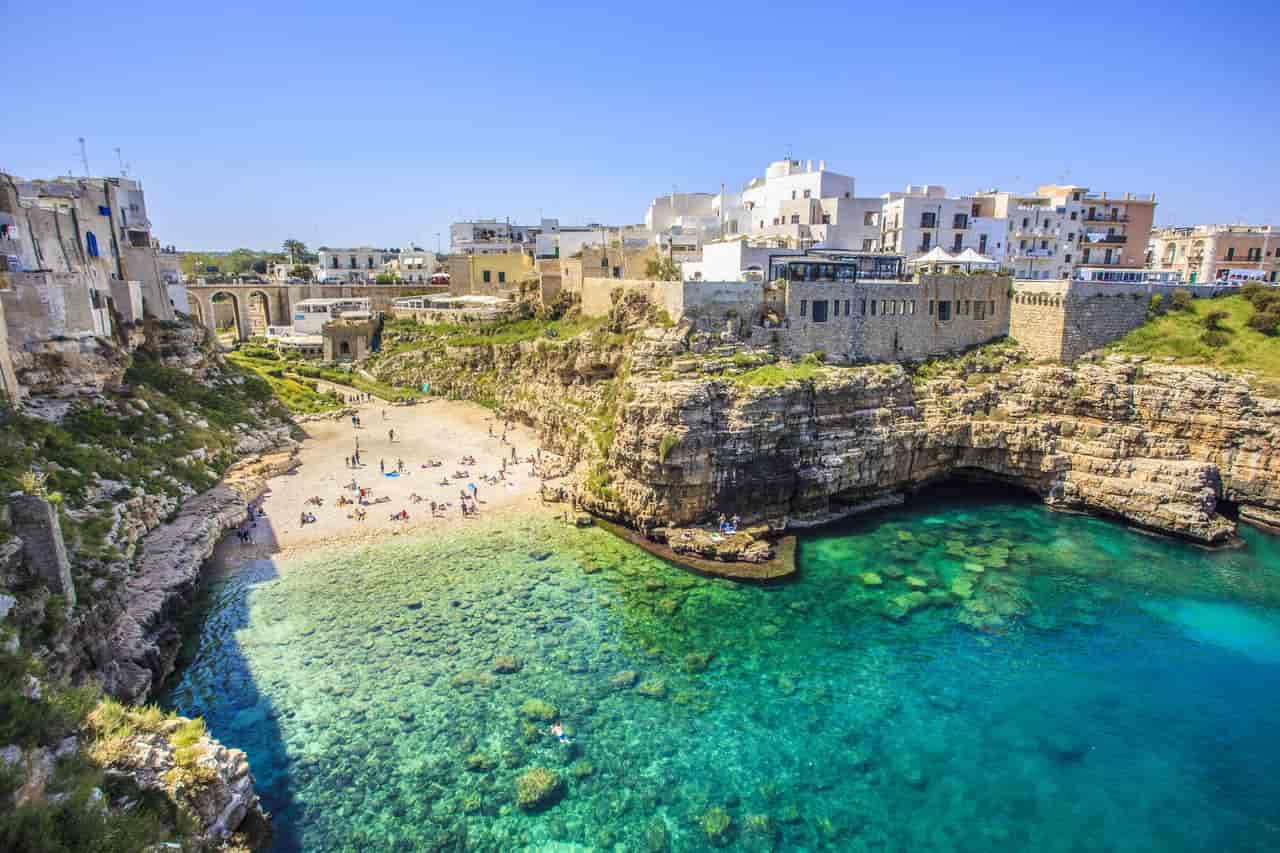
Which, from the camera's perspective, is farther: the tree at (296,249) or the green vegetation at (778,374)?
the tree at (296,249)

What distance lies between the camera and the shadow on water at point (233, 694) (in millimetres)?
14555

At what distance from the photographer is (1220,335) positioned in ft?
108

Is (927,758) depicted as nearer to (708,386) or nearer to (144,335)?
(708,386)

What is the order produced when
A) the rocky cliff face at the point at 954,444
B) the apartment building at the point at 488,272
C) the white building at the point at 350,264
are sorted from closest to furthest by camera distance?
the rocky cliff face at the point at 954,444 < the apartment building at the point at 488,272 < the white building at the point at 350,264

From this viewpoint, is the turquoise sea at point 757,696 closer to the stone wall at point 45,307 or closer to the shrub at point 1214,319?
the stone wall at point 45,307

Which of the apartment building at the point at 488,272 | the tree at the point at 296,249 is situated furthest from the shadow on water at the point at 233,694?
the tree at the point at 296,249

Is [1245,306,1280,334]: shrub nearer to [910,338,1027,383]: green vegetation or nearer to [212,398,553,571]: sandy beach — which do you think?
[910,338,1027,383]: green vegetation

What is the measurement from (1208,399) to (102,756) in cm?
3885

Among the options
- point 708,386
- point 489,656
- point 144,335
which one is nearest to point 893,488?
point 708,386

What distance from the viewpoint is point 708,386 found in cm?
2722

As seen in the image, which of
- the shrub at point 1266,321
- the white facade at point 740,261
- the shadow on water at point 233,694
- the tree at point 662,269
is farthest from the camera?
the tree at point 662,269

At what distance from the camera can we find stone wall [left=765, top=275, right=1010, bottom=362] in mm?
33219

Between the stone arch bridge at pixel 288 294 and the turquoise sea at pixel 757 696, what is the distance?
46.2m

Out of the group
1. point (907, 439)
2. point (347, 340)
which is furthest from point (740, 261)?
point (347, 340)
